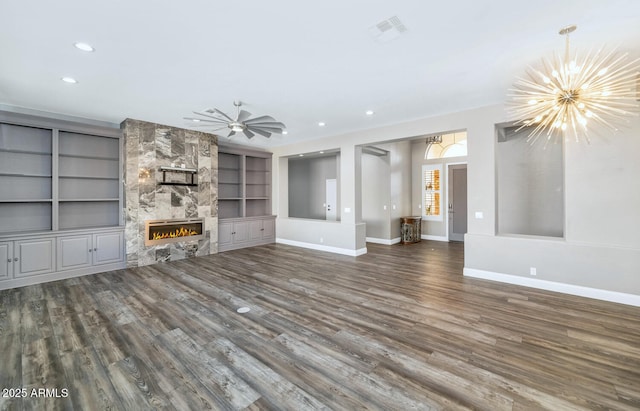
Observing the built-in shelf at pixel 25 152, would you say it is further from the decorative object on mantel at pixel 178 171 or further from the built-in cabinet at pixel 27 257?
the decorative object on mantel at pixel 178 171

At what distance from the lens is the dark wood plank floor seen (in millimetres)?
1974

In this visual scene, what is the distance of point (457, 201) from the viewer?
27.0 ft

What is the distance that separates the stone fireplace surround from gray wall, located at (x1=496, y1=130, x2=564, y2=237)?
6385 millimetres

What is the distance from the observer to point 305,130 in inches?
250

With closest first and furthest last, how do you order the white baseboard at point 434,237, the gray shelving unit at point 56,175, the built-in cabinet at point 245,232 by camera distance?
the gray shelving unit at point 56,175 → the built-in cabinet at point 245,232 → the white baseboard at point 434,237

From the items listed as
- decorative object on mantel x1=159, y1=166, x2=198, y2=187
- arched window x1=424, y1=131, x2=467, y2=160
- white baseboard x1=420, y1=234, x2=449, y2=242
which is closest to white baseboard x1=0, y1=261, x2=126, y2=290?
decorative object on mantel x1=159, y1=166, x2=198, y2=187

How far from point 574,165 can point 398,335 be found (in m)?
3.58

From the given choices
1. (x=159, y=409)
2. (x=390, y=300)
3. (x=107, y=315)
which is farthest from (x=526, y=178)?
(x=107, y=315)

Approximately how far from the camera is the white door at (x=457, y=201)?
8122mm

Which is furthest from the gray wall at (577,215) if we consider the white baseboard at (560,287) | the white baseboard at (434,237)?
the white baseboard at (434,237)

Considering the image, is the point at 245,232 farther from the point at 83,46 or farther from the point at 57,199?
the point at 83,46

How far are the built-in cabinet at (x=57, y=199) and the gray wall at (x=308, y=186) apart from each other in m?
5.30

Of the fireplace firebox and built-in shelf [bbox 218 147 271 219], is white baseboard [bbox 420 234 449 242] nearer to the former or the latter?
built-in shelf [bbox 218 147 271 219]

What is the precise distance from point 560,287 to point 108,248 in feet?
25.1
